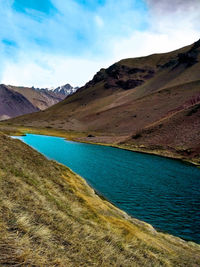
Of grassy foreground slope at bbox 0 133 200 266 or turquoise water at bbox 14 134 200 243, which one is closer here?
grassy foreground slope at bbox 0 133 200 266

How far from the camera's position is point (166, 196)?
39906mm

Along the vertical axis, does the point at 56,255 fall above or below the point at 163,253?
above

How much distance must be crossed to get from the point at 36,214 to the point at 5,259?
5457 millimetres

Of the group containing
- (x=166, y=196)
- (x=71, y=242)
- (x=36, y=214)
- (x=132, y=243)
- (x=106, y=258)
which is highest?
(x=36, y=214)

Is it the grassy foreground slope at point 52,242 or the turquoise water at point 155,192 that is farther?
the turquoise water at point 155,192

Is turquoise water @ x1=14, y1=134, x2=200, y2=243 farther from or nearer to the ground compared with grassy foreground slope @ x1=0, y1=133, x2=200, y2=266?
nearer to the ground

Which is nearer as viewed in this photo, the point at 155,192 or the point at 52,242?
the point at 52,242

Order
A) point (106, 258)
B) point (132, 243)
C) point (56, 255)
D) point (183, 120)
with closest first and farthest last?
point (56, 255)
point (106, 258)
point (132, 243)
point (183, 120)

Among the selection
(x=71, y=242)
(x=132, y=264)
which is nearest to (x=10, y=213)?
(x=71, y=242)

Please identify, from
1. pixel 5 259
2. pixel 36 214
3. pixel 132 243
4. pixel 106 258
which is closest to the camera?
pixel 5 259

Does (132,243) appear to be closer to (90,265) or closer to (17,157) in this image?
(90,265)

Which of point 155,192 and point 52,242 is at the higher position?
point 52,242

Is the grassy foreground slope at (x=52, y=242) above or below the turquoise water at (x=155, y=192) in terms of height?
above

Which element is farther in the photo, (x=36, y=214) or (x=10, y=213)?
(x=36, y=214)
